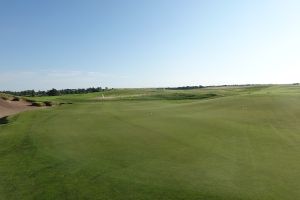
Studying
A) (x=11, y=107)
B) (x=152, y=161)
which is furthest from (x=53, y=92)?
(x=152, y=161)

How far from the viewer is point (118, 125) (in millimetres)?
21156

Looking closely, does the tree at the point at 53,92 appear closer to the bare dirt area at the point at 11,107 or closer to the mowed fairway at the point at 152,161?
the bare dirt area at the point at 11,107

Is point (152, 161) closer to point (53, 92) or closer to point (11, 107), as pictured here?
point (11, 107)

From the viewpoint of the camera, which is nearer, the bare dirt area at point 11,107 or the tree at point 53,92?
the bare dirt area at point 11,107

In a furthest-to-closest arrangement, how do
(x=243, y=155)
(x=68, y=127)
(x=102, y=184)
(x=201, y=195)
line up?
1. (x=68, y=127)
2. (x=243, y=155)
3. (x=102, y=184)
4. (x=201, y=195)

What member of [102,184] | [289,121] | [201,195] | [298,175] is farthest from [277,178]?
[289,121]

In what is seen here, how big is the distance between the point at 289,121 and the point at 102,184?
15886mm

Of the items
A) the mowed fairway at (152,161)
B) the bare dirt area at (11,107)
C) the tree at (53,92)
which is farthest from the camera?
the tree at (53,92)

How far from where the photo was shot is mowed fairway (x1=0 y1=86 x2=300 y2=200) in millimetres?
9195

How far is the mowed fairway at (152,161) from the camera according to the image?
920 centimetres

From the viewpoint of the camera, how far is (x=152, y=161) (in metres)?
12.0

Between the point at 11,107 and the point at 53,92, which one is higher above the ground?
the point at 11,107

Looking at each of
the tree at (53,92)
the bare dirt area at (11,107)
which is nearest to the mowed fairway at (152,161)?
the bare dirt area at (11,107)

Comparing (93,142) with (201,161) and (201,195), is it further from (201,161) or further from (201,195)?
(201,195)
